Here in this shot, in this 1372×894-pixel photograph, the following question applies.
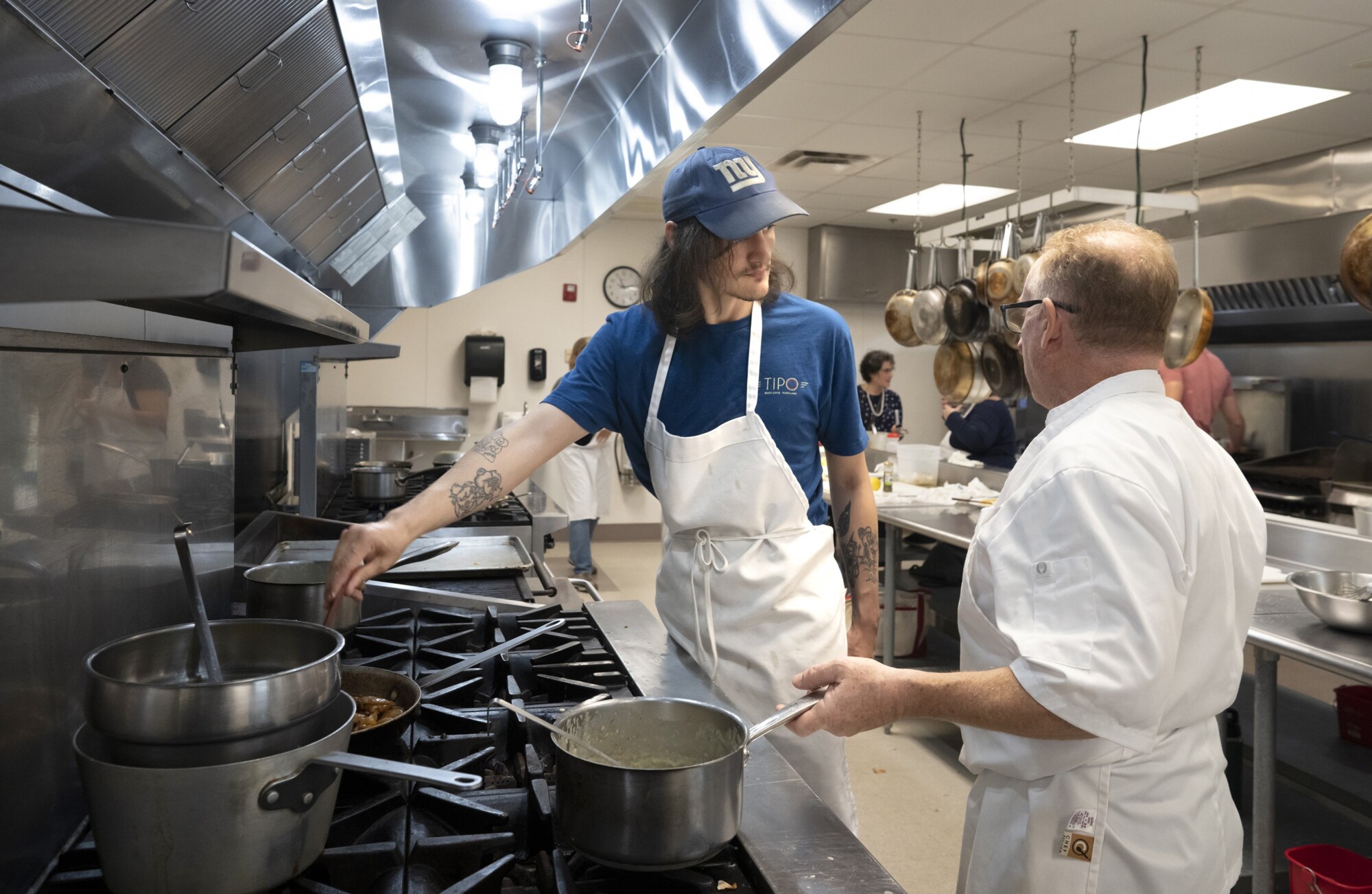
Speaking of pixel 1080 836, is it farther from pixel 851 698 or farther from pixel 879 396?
pixel 879 396

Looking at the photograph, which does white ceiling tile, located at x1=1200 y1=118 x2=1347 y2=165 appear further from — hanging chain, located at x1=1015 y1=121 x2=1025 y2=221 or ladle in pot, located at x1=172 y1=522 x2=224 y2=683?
ladle in pot, located at x1=172 y1=522 x2=224 y2=683

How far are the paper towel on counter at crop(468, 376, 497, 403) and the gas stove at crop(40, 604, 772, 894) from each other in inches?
259

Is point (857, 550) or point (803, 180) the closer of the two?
point (857, 550)

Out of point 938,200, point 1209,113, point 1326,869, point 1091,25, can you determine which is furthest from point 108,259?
point 938,200

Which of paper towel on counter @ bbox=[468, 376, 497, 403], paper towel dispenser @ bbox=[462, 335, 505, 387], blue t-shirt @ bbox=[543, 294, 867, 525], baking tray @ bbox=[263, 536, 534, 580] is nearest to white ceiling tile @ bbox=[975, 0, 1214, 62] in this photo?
blue t-shirt @ bbox=[543, 294, 867, 525]

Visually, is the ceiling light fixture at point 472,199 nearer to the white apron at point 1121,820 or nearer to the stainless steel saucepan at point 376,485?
the stainless steel saucepan at point 376,485

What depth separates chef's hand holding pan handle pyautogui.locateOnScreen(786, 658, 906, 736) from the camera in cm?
114

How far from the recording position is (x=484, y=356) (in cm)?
780

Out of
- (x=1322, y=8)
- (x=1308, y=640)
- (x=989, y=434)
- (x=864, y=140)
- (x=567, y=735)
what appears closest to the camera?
(x=567, y=735)

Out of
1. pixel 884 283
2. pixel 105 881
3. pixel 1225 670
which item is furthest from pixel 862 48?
pixel 884 283

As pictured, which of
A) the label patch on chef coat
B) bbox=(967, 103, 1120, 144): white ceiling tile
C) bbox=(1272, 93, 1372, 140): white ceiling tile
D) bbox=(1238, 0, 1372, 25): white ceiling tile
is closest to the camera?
the label patch on chef coat

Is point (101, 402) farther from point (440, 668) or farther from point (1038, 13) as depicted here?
point (1038, 13)

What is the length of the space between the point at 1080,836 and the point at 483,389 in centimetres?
709

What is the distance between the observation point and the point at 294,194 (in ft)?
7.95
